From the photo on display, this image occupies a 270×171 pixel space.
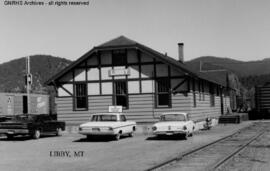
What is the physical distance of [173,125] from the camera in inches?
824

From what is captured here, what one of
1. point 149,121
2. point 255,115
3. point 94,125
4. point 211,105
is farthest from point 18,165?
point 255,115

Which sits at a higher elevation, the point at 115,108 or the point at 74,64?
the point at 74,64

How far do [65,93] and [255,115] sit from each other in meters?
22.6

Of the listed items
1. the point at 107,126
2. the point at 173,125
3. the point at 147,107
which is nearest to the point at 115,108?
the point at 147,107

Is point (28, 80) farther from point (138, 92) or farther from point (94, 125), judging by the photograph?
point (94, 125)

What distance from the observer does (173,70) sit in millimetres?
27344

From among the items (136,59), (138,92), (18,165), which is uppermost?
(136,59)

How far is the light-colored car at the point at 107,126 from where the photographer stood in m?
20.6

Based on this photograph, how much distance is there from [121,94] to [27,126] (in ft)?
25.2

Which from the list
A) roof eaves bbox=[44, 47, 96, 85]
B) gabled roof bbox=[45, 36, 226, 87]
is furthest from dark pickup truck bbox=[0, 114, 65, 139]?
gabled roof bbox=[45, 36, 226, 87]

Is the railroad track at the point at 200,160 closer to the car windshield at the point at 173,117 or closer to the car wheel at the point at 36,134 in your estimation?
the car windshield at the point at 173,117

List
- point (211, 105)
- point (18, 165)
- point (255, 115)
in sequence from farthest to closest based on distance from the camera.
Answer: point (255, 115)
point (211, 105)
point (18, 165)

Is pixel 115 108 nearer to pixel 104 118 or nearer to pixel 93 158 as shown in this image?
pixel 104 118

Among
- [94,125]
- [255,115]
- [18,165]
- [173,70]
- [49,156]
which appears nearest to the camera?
[18,165]
